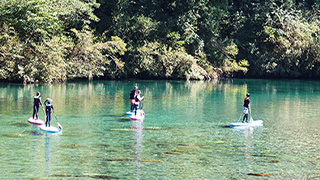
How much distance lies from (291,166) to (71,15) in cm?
4594

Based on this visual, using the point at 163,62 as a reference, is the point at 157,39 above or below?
above

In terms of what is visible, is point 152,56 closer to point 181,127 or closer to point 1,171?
point 181,127

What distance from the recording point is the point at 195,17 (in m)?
69.5

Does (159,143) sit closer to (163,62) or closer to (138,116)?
(138,116)

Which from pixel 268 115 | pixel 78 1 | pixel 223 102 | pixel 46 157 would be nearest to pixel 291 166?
pixel 46 157

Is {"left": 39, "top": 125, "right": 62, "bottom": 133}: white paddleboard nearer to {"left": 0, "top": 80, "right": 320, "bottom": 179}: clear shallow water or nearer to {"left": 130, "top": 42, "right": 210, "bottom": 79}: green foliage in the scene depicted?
{"left": 0, "top": 80, "right": 320, "bottom": 179}: clear shallow water

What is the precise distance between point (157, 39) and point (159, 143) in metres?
46.3

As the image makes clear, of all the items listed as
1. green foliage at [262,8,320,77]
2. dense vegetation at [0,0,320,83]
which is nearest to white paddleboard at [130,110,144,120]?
dense vegetation at [0,0,320,83]

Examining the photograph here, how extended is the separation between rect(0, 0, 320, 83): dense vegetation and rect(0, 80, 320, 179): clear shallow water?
15.3 meters

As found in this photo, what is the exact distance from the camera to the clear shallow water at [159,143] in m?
17.8

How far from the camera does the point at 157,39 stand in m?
68.0

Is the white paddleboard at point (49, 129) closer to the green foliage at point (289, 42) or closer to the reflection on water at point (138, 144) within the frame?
the reflection on water at point (138, 144)

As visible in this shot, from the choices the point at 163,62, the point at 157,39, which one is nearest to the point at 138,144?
the point at 163,62

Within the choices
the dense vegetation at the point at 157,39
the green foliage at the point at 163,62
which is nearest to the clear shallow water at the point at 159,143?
the dense vegetation at the point at 157,39
